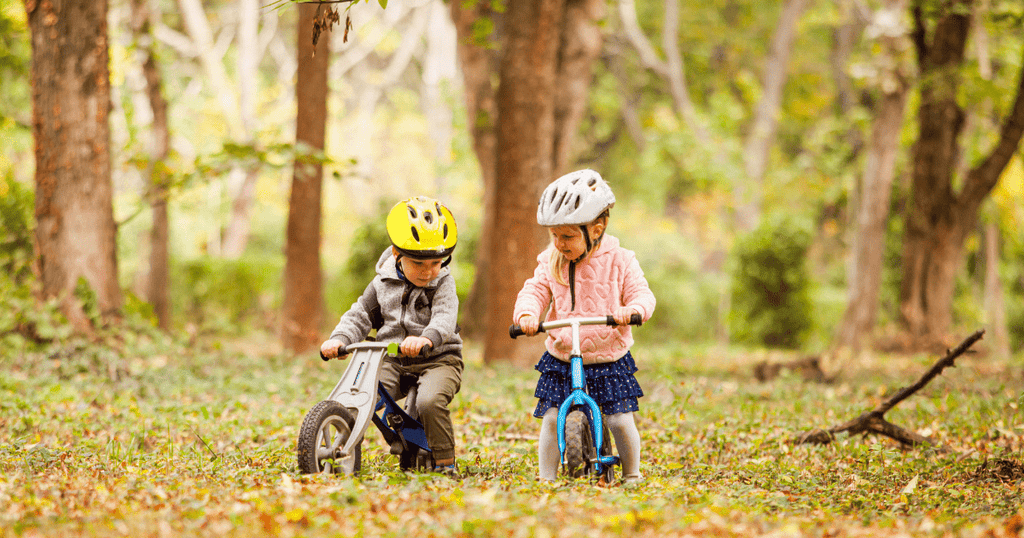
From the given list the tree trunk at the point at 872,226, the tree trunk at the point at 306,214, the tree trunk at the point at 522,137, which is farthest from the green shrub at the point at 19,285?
the tree trunk at the point at 872,226

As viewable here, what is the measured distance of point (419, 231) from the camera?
4.35 m

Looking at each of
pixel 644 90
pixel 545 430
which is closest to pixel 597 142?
pixel 644 90

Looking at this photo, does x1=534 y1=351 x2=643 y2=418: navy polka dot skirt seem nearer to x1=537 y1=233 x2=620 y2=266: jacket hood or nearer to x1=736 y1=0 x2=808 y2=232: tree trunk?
x1=537 y1=233 x2=620 y2=266: jacket hood

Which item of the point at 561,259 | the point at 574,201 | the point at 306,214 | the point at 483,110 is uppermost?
the point at 483,110

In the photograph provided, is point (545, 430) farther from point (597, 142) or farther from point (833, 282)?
point (597, 142)

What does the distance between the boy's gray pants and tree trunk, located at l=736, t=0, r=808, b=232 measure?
20.5 meters

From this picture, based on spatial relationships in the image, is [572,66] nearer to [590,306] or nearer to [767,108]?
[590,306]

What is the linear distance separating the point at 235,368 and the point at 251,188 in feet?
53.3

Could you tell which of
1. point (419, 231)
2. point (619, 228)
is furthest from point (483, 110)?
point (619, 228)

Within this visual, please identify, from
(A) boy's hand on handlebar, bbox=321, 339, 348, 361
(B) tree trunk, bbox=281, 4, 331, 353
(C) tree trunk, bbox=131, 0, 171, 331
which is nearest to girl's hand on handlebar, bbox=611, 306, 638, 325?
(A) boy's hand on handlebar, bbox=321, 339, 348, 361

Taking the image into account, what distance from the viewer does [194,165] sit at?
9164 millimetres

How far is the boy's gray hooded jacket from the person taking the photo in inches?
178

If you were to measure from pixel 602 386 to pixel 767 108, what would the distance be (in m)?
22.1

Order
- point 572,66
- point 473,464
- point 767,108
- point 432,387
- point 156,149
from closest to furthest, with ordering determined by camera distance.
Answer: point 432,387
point 473,464
point 572,66
point 156,149
point 767,108
